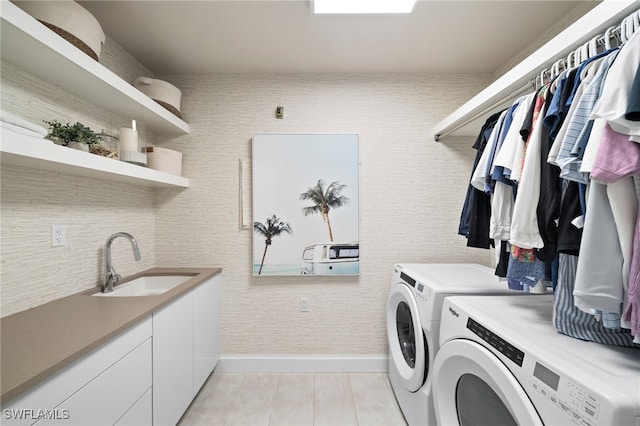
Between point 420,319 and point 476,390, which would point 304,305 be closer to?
point 420,319

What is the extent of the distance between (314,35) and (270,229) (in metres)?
1.43

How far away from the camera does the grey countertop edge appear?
76 cm

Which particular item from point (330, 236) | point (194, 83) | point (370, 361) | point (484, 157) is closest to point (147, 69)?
point (194, 83)

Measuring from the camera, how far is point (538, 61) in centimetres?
106

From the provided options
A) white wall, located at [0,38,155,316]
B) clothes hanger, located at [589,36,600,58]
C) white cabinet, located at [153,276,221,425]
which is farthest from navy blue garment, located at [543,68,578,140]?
white wall, located at [0,38,155,316]

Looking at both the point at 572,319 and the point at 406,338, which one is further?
the point at 406,338

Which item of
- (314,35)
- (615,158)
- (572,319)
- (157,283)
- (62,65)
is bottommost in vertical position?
(157,283)

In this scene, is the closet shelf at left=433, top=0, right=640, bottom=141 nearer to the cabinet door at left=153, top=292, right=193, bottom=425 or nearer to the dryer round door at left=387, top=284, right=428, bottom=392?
the dryer round door at left=387, top=284, right=428, bottom=392

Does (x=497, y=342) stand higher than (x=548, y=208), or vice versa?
(x=548, y=208)

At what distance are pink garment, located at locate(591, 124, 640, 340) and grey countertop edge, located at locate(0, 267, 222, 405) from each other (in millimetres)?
1544

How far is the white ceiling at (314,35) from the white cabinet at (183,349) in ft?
5.51

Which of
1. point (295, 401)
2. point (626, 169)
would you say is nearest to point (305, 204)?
point (295, 401)

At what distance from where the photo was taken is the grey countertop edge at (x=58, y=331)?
30.1 inches

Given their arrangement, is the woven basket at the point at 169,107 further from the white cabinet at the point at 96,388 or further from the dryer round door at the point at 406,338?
the dryer round door at the point at 406,338
